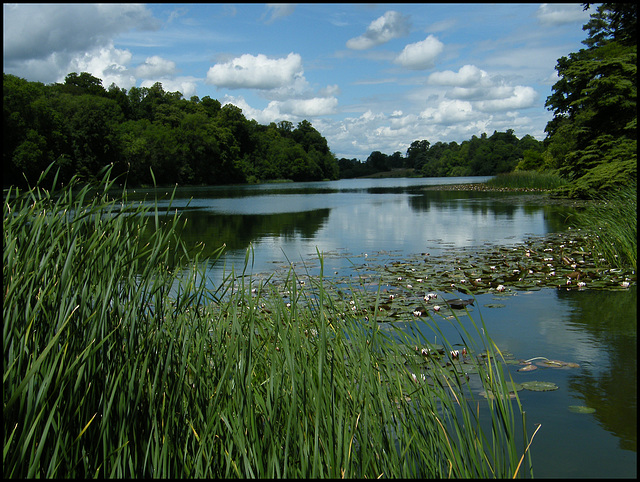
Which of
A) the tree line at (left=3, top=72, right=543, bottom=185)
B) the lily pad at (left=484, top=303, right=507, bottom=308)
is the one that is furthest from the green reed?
the lily pad at (left=484, top=303, right=507, bottom=308)

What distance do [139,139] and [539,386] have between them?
197 feet

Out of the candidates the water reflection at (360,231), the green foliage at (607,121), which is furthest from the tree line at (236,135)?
the water reflection at (360,231)

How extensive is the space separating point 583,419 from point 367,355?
1.94 m

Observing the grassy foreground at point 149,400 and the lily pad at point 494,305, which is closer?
the grassy foreground at point 149,400

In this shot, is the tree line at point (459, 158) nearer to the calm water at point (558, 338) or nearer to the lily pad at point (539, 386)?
the calm water at point (558, 338)

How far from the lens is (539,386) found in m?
3.84

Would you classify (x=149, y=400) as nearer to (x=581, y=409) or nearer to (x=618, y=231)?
(x=581, y=409)

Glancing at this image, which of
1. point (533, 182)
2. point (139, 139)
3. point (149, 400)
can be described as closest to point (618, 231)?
point (149, 400)

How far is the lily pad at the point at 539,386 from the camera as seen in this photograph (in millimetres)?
3807

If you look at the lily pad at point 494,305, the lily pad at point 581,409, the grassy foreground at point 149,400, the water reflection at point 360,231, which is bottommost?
the lily pad at point 581,409

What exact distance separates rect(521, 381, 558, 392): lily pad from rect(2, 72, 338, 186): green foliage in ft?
22.0

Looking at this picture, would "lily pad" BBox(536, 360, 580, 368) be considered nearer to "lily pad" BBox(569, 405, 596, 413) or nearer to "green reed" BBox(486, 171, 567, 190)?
"lily pad" BBox(569, 405, 596, 413)

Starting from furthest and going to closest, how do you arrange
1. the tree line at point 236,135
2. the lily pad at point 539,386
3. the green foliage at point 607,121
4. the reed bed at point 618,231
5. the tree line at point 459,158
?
the tree line at point 459,158
the tree line at point 236,135
the green foliage at point 607,121
the reed bed at point 618,231
the lily pad at point 539,386

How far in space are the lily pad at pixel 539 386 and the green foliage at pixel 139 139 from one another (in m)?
6.71
